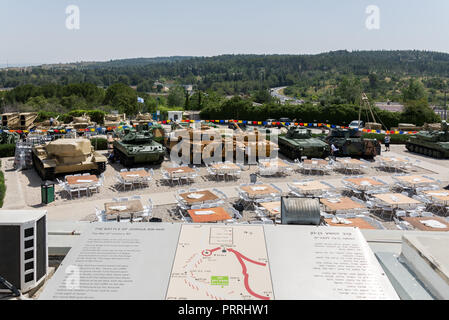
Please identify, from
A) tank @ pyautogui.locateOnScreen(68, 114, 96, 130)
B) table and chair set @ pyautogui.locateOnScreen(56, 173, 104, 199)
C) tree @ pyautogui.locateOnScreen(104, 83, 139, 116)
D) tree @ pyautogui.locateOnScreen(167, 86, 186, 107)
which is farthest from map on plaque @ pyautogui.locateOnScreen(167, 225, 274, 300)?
tree @ pyautogui.locateOnScreen(167, 86, 186, 107)

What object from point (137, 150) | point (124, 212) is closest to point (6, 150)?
point (137, 150)

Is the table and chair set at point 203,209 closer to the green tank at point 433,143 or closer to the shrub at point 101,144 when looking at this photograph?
the shrub at point 101,144

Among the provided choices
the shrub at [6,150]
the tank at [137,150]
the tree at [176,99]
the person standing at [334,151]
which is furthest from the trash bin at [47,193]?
the tree at [176,99]

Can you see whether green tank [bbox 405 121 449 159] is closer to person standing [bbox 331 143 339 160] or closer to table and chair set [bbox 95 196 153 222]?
person standing [bbox 331 143 339 160]

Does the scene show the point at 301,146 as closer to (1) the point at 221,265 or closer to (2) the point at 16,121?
(1) the point at 221,265
